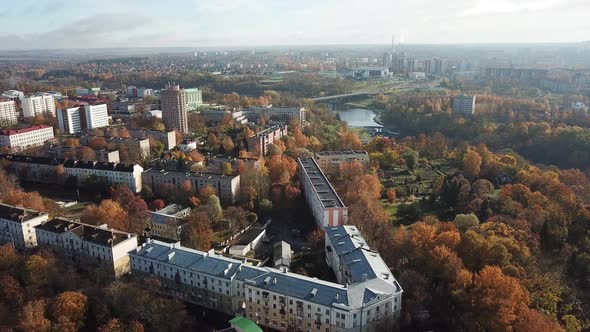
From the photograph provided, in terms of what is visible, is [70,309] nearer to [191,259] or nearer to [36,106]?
[191,259]

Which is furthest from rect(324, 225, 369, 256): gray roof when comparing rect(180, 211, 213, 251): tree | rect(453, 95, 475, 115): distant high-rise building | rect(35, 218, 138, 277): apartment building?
rect(453, 95, 475, 115): distant high-rise building

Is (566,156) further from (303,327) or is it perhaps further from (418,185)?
(303,327)

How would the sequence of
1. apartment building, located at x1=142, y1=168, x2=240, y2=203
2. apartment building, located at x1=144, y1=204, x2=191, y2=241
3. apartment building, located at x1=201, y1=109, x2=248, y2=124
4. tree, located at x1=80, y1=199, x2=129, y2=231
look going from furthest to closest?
1. apartment building, located at x1=201, y1=109, x2=248, y2=124
2. apartment building, located at x1=142, y1=168, x2=240, y2=203
3. apartment building, located at x1=144, y1=204, x2=191, y2=241
4. tree, located at x1=80, y1=199, x2=129, y2=231

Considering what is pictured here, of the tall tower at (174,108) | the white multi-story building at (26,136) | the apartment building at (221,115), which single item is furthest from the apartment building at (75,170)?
the apartment building at (221,115)

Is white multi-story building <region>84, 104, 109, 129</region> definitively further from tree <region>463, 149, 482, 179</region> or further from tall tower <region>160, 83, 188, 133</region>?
tree <region>463, 149, 482, 179</region>

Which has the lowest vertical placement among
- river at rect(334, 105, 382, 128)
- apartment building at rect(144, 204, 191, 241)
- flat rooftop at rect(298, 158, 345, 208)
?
river at rect(334, 105, 382, 128)

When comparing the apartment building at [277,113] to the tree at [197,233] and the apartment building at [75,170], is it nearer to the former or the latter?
the apartment building at [75,170]

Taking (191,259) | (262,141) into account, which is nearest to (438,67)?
(262,141)
